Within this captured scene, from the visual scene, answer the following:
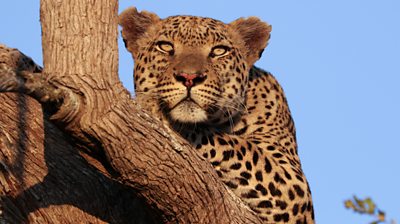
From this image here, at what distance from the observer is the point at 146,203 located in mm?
7086

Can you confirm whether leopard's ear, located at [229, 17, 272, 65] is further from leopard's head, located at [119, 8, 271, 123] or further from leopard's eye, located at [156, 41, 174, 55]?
leopard's eye, located at [156, 41, 174, 55]

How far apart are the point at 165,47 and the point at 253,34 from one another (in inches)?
46.2

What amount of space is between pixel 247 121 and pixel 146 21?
5.16ft

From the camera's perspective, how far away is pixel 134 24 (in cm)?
978

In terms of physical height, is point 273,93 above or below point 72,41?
below

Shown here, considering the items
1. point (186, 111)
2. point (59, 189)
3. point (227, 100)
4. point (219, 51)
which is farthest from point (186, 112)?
point (59, 189)

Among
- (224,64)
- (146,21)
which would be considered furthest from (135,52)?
(224,64)

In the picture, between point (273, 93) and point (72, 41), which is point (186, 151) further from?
point (273, 93)

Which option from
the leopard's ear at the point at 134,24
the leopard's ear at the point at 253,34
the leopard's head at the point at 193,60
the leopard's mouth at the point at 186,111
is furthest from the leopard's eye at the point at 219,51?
the leopard's mouth at the point at 186,111

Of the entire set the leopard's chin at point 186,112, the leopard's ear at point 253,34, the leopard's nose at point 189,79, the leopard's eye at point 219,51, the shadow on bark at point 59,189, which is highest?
the leopard's ear at point 253,34

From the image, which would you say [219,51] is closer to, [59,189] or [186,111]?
[186,111]

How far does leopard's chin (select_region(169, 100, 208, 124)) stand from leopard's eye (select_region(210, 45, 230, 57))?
3.65ft

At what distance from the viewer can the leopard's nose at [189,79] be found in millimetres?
8508

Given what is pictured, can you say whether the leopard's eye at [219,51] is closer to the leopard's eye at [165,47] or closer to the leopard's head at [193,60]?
the leopard's head at [193,60]
